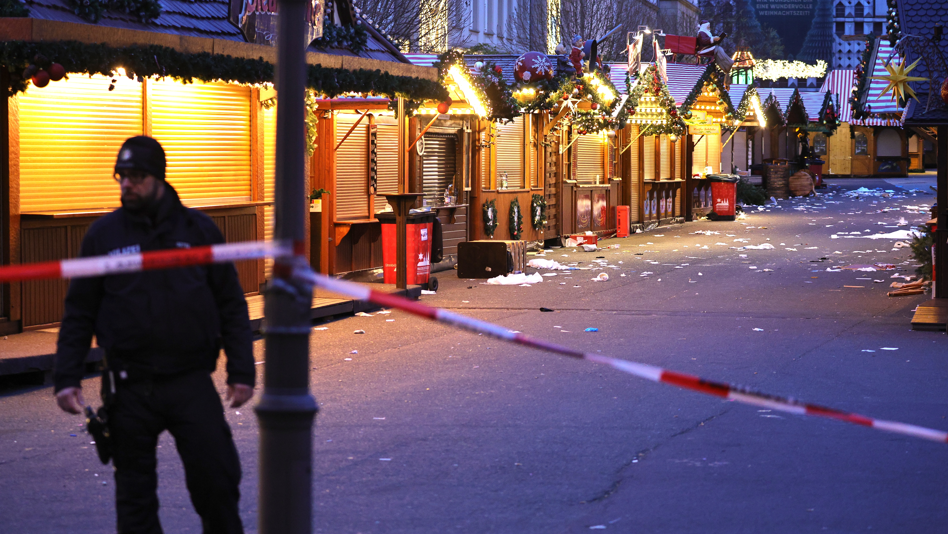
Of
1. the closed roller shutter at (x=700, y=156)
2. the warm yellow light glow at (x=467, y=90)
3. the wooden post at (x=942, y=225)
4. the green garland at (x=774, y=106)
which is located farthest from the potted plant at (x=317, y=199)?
the green garland at (x=774, y=106)

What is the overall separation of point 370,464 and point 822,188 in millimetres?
52363

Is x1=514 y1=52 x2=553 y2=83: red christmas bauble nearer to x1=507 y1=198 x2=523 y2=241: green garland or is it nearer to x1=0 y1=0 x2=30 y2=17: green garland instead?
x1=507 y1=198 x2=523 y2=241: green garland

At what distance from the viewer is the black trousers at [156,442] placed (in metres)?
4.45

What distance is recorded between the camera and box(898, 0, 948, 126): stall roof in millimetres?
13055

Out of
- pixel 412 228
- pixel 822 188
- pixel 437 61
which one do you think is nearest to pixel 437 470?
pixel 412 228

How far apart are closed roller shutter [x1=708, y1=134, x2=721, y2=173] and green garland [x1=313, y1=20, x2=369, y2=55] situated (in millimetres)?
24813

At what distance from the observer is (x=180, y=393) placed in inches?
176

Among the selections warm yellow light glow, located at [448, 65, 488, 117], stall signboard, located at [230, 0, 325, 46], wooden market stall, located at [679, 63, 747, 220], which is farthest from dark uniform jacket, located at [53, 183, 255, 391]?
wooden market stall, located at [679, 63, 747, 220]

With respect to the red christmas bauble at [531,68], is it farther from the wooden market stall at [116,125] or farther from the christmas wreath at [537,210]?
the wooden market stall at [116,125]

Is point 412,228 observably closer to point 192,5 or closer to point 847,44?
point 192,5

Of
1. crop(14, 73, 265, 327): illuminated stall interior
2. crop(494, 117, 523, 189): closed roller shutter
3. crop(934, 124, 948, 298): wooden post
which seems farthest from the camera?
crop(494, 117, 523, 189): closed roller shutter

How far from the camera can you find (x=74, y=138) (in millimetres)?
11562

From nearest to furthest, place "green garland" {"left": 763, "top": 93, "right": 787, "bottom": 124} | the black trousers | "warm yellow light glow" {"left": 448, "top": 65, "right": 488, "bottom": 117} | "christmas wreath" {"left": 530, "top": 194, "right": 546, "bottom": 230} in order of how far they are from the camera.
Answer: the black trousers < "warm yellow light glow" {"left": 448, "top": 65, "right": 488, "bottom": 117} < "christmas wreath" {"left": 530, "top": 194, "right": 546, "bottom": 230} < "green garland" {"left": 763, "top": 93, "right": 787, "bottom": 124}

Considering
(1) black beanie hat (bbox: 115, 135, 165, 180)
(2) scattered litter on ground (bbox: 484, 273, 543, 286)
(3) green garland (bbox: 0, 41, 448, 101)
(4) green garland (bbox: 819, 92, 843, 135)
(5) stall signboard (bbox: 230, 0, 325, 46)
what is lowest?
(2) scattered litter on ground (bbox: 484, 273, 543, 286)
